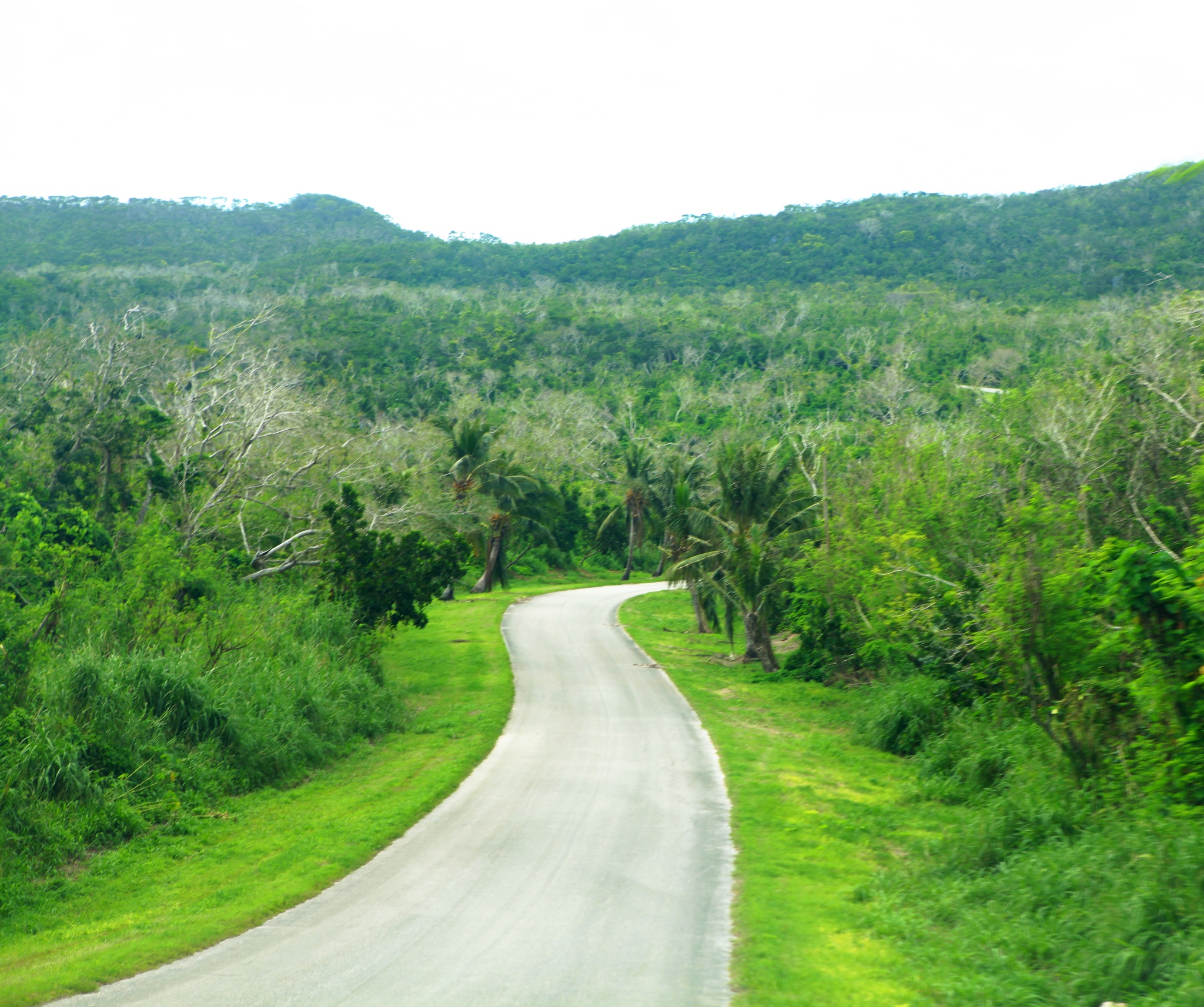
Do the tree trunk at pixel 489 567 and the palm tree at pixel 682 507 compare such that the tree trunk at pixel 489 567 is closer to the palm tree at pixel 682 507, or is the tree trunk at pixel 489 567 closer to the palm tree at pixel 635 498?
the palm tree at pixel 682 507

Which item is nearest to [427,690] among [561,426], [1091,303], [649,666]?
[649,666]

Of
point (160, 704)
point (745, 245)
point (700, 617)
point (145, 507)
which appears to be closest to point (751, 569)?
point (700, 617)

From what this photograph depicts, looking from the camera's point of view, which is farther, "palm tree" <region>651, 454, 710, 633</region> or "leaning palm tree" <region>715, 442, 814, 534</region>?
"palm tree" <region>651, 454, 710, 633</region>

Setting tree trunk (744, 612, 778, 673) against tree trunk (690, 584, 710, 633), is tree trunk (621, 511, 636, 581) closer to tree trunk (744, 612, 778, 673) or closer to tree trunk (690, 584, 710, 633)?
tree trunk (690, 584, 710, 633)

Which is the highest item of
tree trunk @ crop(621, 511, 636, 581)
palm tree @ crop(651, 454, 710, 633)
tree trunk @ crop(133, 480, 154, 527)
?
tree trunk @ crop(133, 480, 154, 527)

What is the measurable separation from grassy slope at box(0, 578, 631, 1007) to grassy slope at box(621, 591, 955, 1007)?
4.58m

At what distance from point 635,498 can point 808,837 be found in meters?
47.3

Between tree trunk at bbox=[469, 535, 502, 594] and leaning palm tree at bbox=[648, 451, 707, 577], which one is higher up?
leaning palm tree at bbox=[648, 451, 707, 577]

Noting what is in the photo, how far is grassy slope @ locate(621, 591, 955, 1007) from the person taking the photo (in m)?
7.76

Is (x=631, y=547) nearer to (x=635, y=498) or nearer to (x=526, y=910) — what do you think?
(x=635, y=498)

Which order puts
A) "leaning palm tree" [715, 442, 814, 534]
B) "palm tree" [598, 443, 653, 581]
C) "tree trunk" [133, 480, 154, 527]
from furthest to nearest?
1. "palm tree" [598, 443, 653, 581]
2. "leaning palm tree" [715, 442, 814, 534]
3. "tree trunk" [133, 480, 154, 527]

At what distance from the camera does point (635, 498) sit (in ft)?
194

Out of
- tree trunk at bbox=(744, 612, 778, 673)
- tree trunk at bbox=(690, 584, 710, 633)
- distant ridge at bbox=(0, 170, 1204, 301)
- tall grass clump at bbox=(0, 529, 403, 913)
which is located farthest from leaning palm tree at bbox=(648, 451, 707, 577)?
distant ridge at bbox=(0, 170, 1204, 301)

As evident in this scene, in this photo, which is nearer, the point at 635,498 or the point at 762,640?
the point at 762,640
